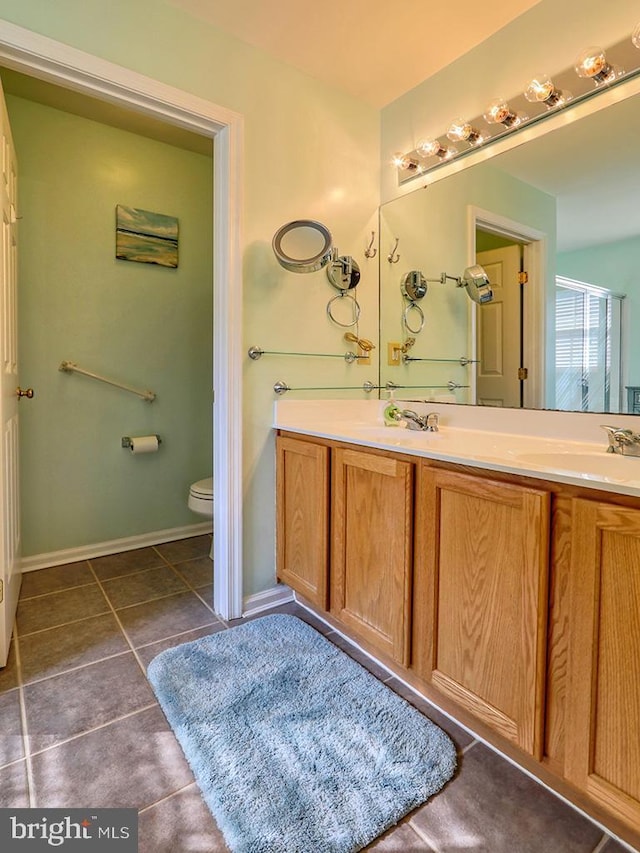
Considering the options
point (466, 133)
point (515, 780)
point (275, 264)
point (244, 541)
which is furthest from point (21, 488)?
point (466, 133)

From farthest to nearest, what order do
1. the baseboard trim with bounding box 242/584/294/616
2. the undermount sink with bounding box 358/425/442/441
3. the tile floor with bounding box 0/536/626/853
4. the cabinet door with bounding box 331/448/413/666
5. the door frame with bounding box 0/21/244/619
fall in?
the baseboard trim with bounding box 242/584/294/616 < the undermount sink with bounding box 358/425/442/441 < the door frame with bounding box 0/21/244/619 < the cabinet door with bounding box 331/448/413/666 < the tile floor with bounding box 0/536/626/853

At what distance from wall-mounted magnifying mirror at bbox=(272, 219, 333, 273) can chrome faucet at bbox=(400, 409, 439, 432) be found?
761 mm

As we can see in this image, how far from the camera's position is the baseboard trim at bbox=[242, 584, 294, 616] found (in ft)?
6.47

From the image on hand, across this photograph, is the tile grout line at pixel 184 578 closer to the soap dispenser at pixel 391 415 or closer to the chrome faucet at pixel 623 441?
the soap dispenser at pixel 391 415

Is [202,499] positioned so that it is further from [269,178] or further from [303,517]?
[269,178]

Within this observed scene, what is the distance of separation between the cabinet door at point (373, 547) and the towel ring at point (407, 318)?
34.9 inches

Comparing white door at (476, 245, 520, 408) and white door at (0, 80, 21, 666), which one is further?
white door at (476, 245, 520, 408)

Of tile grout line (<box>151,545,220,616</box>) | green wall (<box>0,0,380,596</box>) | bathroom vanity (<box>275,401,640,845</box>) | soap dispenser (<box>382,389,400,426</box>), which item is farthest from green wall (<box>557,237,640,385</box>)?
tile grout line (<box>151,545,220,616</box>)

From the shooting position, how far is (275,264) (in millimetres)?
1960

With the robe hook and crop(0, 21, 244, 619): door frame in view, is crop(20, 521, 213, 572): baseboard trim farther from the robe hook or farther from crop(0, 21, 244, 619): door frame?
the robe hook

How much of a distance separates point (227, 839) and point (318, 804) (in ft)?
0.70

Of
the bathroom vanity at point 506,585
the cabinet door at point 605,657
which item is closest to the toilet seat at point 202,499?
the bathroom vanity at point 506,585

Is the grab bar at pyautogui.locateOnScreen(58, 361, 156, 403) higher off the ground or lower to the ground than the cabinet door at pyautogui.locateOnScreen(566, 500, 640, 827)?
higher

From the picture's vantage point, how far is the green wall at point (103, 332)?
2.35 m
